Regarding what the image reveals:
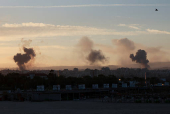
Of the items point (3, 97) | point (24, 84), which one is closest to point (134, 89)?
point (24, 84)

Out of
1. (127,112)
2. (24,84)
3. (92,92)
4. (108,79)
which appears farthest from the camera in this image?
(108,79)

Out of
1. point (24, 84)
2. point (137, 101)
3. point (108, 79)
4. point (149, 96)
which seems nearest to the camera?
point (137, 101)

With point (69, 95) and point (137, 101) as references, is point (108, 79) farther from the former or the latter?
point (137, 101)

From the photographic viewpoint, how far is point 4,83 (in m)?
113

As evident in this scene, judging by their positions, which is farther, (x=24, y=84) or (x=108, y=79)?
(x=108, y=79)

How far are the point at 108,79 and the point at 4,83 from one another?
132 feet

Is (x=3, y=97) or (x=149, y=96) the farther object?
(x=3, y=97)

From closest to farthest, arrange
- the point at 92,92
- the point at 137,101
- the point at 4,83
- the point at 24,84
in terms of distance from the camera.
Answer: the point at 137,101
the point at 92,92
the point at 24,84
the point at 4,83

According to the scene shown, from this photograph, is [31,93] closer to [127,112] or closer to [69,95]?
[69,95]

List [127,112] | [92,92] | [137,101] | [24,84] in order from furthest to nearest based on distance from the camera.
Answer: [24,84]
[92,92]
[137,101]
[127,112]

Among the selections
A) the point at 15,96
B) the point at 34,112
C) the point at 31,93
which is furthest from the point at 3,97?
the point at 34,112

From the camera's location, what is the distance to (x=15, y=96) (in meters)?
82.2

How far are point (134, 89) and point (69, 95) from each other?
30.9 metres

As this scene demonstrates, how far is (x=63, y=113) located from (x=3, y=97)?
36.8 metres
